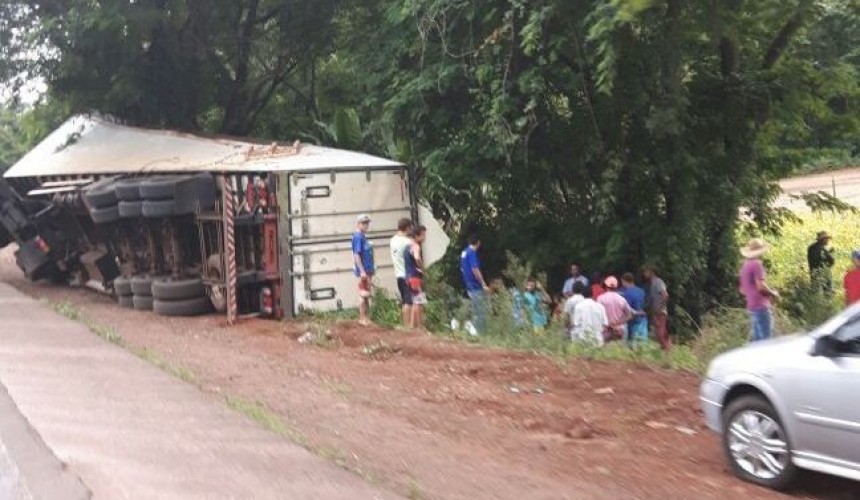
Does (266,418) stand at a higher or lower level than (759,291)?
lower

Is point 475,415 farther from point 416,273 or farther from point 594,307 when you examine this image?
point 416,273

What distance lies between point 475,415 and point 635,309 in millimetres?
5580

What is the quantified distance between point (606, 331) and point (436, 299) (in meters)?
4.77

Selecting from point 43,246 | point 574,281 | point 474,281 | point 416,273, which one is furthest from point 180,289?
point 43,246

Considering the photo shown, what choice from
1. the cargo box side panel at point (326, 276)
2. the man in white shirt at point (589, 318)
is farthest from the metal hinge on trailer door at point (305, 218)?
the man in white shirt at point (589, 318)

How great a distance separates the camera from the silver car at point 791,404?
19.6 ft

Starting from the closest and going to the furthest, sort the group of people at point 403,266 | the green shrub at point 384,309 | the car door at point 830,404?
the car door at point 830,404, the group of people at point 403,266, the green shrub at point 384,309

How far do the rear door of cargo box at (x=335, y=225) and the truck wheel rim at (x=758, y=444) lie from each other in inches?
349

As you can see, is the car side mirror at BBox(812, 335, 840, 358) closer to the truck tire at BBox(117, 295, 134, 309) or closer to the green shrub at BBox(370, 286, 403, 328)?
the green shrub at BBox(370, 286, 403, 328)

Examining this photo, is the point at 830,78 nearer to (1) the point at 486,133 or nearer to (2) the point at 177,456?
(1) the point at 486,133

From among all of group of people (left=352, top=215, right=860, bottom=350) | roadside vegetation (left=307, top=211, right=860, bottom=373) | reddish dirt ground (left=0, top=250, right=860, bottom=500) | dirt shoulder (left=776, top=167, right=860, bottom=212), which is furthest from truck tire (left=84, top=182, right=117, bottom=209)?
dirt shoulder (left=776, top=167, right=860, bottom=212)

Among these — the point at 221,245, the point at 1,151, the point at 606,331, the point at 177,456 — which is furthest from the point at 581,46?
the point at 1,151

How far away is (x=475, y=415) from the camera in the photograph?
8438 mm

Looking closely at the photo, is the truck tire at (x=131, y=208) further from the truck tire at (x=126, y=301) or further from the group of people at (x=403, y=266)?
the group of people at (x=403, y=266)
